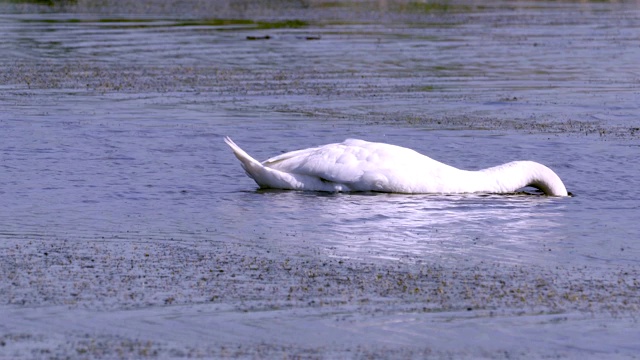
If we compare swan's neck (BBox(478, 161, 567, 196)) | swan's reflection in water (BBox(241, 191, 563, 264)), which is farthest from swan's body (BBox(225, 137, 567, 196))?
swan's reflection in water (BBox(241, 191, 563, 264))

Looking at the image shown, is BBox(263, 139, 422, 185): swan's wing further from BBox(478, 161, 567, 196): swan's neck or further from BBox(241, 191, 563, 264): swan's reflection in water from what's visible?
BBox(478, 161, 567, 196): swan's neck

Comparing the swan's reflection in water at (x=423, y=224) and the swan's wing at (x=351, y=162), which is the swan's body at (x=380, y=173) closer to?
the swan's wing at (x=351, y=162)

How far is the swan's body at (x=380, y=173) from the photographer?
36.5 ft

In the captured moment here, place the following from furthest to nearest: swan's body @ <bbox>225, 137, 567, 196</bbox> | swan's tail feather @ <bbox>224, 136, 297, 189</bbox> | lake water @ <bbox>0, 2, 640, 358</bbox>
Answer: swan's tail feather @ <bbox>224, 136, 297, 189</bbox>, swan's body @ <bbox>225, 137, 567, 196</bbox>, lake water @ <bbox>0, 2, 640, 358</bbox>

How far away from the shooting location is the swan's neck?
36.8ft

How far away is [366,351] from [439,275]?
175 cm

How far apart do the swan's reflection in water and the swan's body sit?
0.11 m

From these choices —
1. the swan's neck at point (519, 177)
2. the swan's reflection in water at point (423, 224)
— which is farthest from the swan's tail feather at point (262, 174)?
the swan's neck at point (519, 177)

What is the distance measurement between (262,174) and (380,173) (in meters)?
1.03

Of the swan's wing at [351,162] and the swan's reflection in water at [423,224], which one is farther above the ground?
the swan's wing at [351,162]

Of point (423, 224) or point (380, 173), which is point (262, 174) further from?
point (423, 224)

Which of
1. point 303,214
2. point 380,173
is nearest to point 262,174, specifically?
point 380,173

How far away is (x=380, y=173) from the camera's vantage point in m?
11.2

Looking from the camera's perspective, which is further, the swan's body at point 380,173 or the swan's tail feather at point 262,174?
the swan's tail feather at point 262,174
